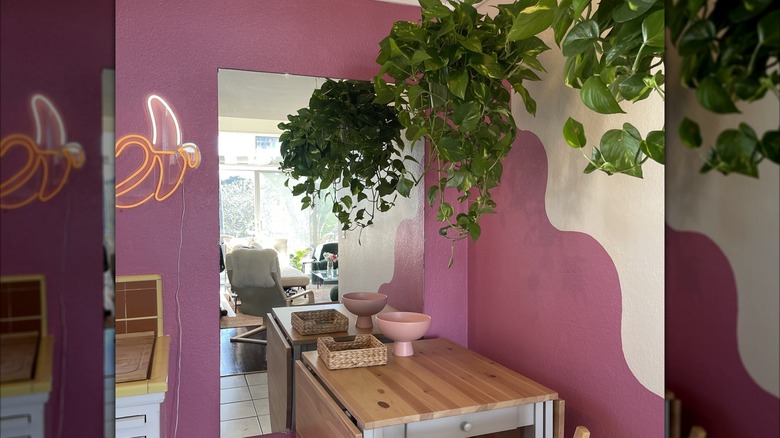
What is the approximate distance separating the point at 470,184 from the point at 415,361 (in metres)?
0.76

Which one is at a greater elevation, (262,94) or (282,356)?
(262,94)

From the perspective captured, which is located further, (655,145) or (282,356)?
(282,356)

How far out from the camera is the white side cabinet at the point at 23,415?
13 cm

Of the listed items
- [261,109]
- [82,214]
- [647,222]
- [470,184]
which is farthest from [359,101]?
[82,214]

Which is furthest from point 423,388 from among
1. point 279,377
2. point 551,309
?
point 279,377

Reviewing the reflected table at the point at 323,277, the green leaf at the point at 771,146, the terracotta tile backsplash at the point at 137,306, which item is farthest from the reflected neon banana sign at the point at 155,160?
the green leaf at the point at 771,146

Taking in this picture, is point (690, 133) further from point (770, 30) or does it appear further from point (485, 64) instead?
point (485, 64)

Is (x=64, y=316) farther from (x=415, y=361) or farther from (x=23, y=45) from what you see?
(x=415, y=361)

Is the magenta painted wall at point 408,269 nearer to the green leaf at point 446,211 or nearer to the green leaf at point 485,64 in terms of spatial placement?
the green leaf at point 446,211

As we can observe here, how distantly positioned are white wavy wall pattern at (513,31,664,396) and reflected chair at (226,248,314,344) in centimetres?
113

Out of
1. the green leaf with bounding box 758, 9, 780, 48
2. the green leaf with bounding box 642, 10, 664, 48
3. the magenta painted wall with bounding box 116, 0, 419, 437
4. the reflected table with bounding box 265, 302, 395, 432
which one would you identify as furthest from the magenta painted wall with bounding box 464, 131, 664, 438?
the green leaf with bounding box 758, 9, 780, 48

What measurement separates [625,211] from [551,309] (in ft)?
1.59

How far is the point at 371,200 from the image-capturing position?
7.33 ft

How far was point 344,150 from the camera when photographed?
2.15 m
